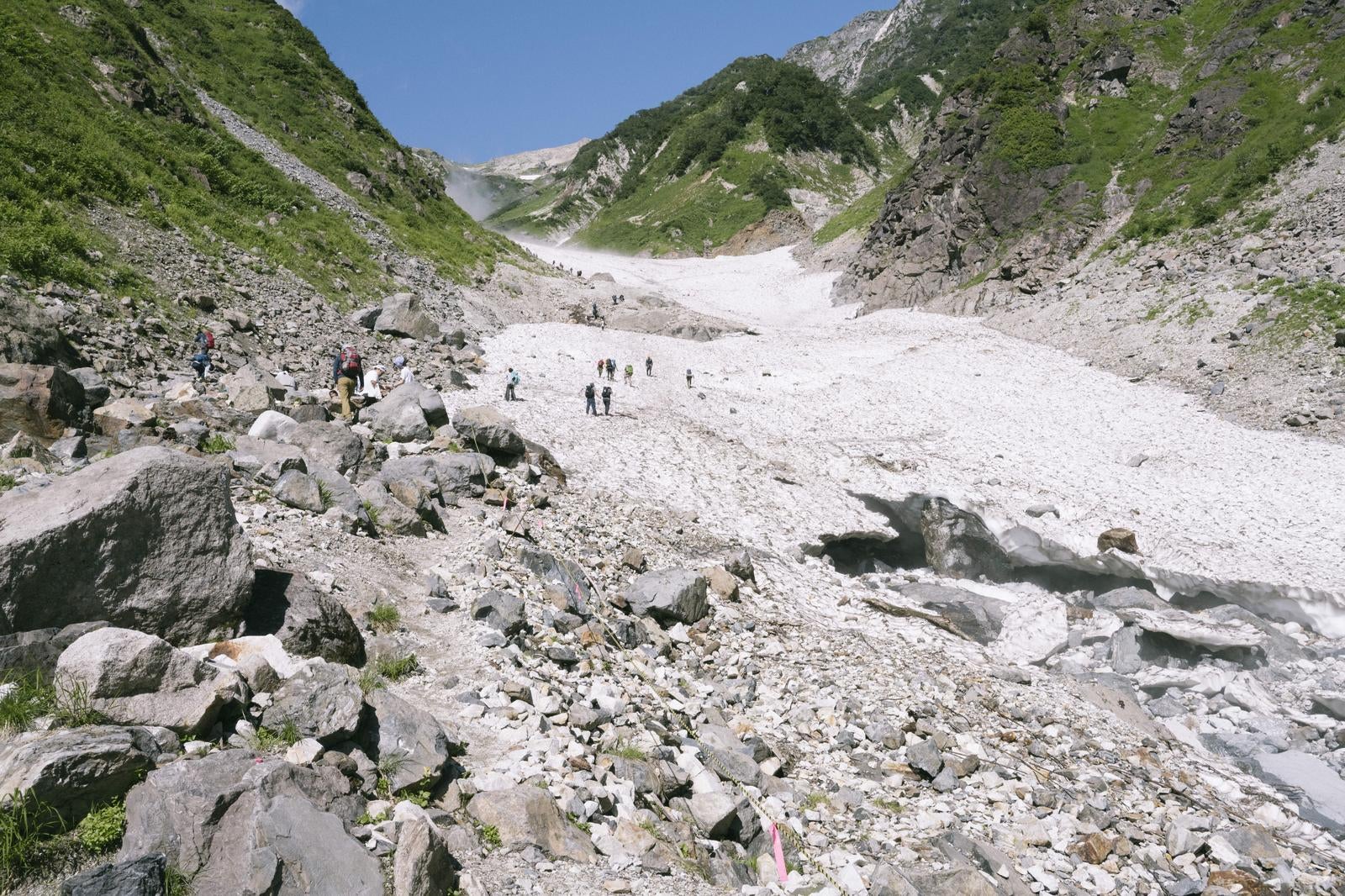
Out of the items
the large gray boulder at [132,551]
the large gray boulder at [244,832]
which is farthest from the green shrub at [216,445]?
the large gray boulder at [244,832]

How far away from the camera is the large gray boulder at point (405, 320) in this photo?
104ft

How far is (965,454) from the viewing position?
27188 millimetres

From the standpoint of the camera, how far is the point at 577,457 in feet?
78.6

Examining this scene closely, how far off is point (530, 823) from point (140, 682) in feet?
12.4

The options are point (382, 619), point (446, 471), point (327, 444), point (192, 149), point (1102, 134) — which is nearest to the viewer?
point (382, 619)

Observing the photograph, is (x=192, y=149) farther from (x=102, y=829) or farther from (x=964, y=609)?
(x=964, y=609)

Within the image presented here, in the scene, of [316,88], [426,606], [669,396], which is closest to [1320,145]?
[669,396]

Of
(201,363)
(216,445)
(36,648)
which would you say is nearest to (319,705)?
(36,648)

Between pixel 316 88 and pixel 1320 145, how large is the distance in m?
73.9

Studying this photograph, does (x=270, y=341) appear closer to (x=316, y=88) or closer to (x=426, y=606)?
(x=426, y=606)

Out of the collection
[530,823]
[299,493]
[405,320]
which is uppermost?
[405,320]

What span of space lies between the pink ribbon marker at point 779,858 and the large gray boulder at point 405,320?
29373 mm

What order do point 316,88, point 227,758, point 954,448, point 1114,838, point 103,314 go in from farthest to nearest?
point 316,88, point 954,448, point 103,314, point 1114,838, point 227,758

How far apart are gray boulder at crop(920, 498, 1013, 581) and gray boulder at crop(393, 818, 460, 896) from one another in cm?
1824
